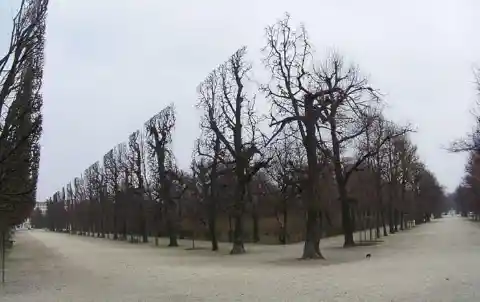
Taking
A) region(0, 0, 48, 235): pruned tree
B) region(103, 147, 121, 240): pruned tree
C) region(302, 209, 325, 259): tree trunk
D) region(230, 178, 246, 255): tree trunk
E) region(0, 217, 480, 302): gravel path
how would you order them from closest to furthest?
region(0, 217, 480, 302): gravel path
region(0, 0, 48, 235): pruned tree
region(302, 209, 325, 259): tree trunk
region(230, 178, 246, 255): tree trunk
region(103, 147, 121, 240): pruned tree

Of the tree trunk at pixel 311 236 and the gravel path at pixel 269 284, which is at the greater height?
the tree trunk at pixel 311 236

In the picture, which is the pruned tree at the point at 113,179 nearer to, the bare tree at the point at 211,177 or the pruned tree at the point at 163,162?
the pruned tree at the point at 163,162

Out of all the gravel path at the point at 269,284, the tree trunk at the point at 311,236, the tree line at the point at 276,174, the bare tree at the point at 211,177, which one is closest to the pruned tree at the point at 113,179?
the tree line at the point at 276,174

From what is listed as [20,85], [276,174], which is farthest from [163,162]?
[20,85]

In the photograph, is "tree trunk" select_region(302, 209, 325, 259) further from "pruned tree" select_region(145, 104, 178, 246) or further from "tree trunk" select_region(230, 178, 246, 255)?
"pruned tree" select_region(145, 104, 178, 246)

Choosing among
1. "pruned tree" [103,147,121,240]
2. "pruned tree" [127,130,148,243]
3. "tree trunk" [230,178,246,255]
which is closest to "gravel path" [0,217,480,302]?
"tree trunk" [230,178,246,255]

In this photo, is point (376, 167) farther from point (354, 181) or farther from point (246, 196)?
point (246, 196)

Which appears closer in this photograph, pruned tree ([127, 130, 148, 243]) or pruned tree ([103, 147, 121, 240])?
pruned tree ([127, 130, 148, 243])

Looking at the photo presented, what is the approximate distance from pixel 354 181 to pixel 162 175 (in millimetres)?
20430

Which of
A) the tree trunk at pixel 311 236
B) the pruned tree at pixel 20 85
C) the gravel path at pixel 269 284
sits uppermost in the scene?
the pruned tree at pixel 20 85

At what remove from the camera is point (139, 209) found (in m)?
72.7

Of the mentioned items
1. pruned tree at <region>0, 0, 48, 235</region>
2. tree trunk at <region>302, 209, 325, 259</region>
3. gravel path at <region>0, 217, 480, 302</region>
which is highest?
pruned tree at <region>0, 0, 48, 235</region>

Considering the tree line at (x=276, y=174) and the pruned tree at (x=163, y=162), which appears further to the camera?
the pruned tree at (x=163, y=162)

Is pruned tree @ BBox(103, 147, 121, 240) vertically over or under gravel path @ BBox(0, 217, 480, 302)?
over
